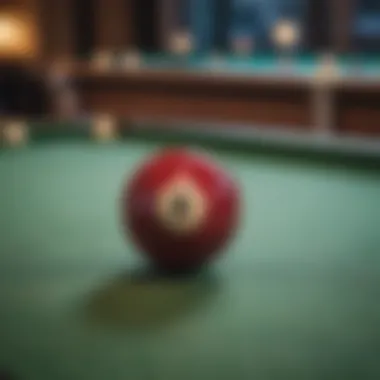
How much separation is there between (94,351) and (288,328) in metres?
0.24

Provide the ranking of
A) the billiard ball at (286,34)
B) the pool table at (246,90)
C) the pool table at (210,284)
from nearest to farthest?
1. the pool table at (210,284)
2. the pool table at (246,90)
3. the billiard ball at (286,34)

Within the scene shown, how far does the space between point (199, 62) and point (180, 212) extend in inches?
90.7

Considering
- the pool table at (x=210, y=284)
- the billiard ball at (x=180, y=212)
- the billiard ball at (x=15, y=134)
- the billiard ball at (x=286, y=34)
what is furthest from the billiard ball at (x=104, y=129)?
the billiard ball at (x=286, y=34)

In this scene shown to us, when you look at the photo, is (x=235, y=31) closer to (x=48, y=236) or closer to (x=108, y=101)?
(x=108, y=101)

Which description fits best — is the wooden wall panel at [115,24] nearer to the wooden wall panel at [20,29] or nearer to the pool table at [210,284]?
the wooden wall panel at [20,29]

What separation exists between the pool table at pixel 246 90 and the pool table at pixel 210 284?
65 cm

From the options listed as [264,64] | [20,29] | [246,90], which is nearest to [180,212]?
[246,90]

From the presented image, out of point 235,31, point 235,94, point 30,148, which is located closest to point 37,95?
point 235,94

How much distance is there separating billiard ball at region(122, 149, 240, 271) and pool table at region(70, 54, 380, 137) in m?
1.37

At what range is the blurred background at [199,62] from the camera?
8.94 feet

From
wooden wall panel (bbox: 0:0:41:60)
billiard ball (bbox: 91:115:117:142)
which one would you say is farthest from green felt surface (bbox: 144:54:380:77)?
wooden wall panel (bbox: 0:0:41:60)

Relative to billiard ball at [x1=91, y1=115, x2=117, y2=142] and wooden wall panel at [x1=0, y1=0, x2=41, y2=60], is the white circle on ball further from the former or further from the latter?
wooden wall panel at [x1=0, y1=0, x2=41, y2=60]

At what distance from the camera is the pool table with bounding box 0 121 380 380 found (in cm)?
91

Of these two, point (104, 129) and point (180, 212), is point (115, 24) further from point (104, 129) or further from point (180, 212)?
point (180, 212)
